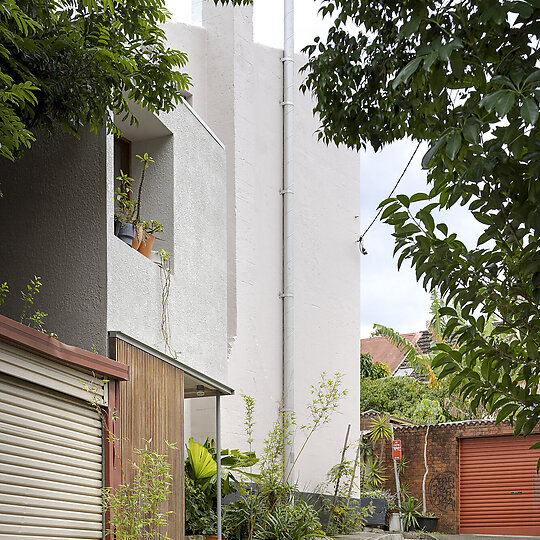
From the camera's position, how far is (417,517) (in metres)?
19.2

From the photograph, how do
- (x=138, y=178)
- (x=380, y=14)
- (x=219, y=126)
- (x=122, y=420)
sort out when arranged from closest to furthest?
1. (x=380, y=14)
2. (x=122, y=420)
3. (x=138, y=178)
4. (x=219, y=126)

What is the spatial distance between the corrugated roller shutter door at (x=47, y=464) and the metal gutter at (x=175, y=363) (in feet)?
2.44

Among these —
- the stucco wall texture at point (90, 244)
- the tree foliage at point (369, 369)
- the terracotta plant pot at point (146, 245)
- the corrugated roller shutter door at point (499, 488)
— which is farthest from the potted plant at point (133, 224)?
the tree foliage at point (369, 369)

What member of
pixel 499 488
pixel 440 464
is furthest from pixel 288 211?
pixel 499 488

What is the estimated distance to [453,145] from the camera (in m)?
2.16

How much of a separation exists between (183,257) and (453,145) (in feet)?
21.9

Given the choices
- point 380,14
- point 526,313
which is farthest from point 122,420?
point 526,313

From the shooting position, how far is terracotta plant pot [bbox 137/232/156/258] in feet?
26.0

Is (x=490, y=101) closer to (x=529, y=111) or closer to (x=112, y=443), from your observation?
(x=529, y=111)

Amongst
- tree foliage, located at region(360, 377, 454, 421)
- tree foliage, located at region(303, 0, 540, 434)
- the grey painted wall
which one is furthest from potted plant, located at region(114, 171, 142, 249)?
tree foliage, located at region(360, 377, 454, 421)

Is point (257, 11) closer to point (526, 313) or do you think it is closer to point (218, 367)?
point (218, 367)

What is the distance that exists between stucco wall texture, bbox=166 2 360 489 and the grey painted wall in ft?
18.4

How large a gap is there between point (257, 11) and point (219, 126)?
8.43ft

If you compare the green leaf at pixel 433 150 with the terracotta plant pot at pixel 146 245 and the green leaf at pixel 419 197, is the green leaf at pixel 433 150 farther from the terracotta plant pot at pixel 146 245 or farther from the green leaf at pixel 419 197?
the terracotta plant pot at pixel 146 245
